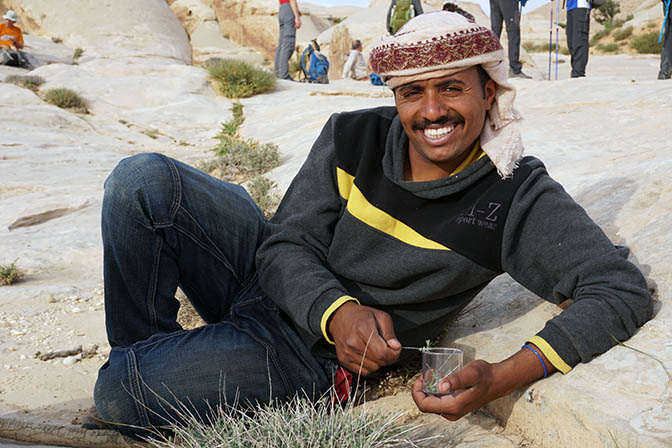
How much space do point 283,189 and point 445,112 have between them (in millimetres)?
3487

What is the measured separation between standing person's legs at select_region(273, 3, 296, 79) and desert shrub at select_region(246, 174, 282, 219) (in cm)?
788

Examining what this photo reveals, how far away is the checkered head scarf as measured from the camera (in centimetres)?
181

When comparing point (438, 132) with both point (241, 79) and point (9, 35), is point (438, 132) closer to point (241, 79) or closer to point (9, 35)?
point (241, 79)

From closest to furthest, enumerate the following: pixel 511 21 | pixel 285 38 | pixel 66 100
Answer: pixel 511 21 → pixel 66 100 → pixel 285 38

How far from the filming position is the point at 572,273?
1726 mm

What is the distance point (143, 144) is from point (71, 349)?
6486 mm

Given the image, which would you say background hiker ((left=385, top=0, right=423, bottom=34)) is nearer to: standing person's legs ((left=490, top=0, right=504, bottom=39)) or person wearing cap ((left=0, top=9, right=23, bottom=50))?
standing person's legs ((left=490, top=0, right=504, bottom=39))

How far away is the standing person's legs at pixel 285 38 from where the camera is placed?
40.1ft

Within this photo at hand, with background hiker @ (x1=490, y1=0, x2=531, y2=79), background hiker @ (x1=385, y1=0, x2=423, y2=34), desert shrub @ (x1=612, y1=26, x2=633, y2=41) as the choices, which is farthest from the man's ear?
desert shrub @ (x1=612, y1=26, x2=633, y2=41)

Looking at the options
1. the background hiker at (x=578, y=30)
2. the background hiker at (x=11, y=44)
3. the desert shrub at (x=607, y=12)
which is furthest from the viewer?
the desert shrub at (x=607, y=12)

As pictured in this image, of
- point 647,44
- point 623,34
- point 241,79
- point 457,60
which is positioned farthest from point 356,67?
point 623,34

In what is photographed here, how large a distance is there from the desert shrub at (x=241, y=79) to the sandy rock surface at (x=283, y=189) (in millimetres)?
293

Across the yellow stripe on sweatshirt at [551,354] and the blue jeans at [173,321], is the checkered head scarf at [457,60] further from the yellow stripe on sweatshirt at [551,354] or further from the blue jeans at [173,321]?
the blue jeans at [173,321]

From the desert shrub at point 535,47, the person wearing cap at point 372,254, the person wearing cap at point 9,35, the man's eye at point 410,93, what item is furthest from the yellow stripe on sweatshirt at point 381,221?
the desert shrub at point 535,47
